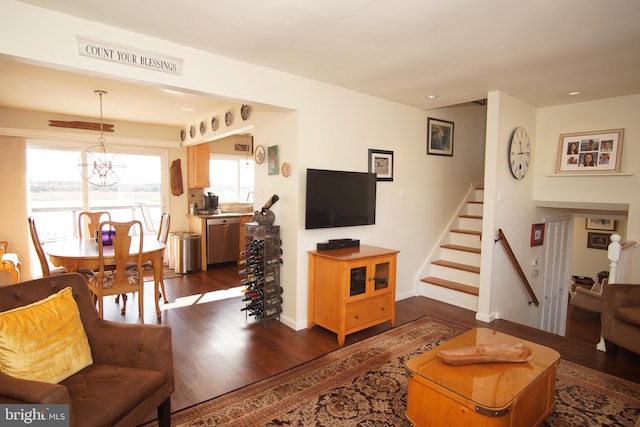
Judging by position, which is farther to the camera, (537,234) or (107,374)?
(537,234)

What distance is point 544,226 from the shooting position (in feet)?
15.3

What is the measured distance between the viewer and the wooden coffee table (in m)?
1.68

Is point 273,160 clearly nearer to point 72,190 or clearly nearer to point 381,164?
point 381,164

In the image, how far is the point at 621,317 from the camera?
2871mm

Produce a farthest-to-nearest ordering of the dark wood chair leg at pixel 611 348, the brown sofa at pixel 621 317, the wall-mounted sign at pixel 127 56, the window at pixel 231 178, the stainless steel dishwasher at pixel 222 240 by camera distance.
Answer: the window at pixel 231 178
the stainless steel dishwasher at pixel 222 240
the dark wood chair leg at pixel 611 348
the brown sofa at pixel 621 317
the wall-mounted sign at pixel 127 56

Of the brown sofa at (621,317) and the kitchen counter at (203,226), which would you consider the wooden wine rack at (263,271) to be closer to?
the kitchen counter at (203,226)

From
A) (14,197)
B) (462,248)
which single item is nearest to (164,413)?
(462,248)

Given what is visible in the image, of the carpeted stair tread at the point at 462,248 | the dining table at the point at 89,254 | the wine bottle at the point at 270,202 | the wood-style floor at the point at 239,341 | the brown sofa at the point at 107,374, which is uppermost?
the wine bottle at the point at 270,202

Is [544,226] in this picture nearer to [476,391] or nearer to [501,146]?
[501,146]

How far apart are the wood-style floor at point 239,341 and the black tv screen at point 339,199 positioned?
920mm

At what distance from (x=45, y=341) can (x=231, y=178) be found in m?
5.31

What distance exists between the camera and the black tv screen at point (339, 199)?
10.9ft

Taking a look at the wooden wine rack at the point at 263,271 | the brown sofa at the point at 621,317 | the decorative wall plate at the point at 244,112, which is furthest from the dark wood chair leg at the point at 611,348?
the decorative wall plate at the point at 244,112

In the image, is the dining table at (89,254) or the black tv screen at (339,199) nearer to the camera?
the dining table at (89,254)
